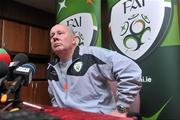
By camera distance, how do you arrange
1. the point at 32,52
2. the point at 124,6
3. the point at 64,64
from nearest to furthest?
the point at 64,64 < the point at 124,6 < the point at 32,52

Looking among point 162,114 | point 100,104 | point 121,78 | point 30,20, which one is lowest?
point 162,114

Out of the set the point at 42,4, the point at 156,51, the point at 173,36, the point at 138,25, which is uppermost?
the point at 42,4

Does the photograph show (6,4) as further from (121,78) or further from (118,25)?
(121,78)

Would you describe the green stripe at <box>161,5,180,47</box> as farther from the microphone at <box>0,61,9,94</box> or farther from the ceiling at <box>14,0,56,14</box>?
the ceiling at <box>14,0,56,14</box>

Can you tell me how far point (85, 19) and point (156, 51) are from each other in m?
0.94

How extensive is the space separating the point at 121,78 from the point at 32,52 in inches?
121

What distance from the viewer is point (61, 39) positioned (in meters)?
1.77

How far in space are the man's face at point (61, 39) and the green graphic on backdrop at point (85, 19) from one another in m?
0.99

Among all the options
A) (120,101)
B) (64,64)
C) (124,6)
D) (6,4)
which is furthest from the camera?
(6,4)

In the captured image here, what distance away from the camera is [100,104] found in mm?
1627

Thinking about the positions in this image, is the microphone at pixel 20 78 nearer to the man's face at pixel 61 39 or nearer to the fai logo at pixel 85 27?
the man's face at pixel 61 39

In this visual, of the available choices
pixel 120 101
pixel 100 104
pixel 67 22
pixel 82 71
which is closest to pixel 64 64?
pixel 82 71

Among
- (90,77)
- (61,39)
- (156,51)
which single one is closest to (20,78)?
(90,77)

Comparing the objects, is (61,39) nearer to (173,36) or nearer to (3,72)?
(3,72)
